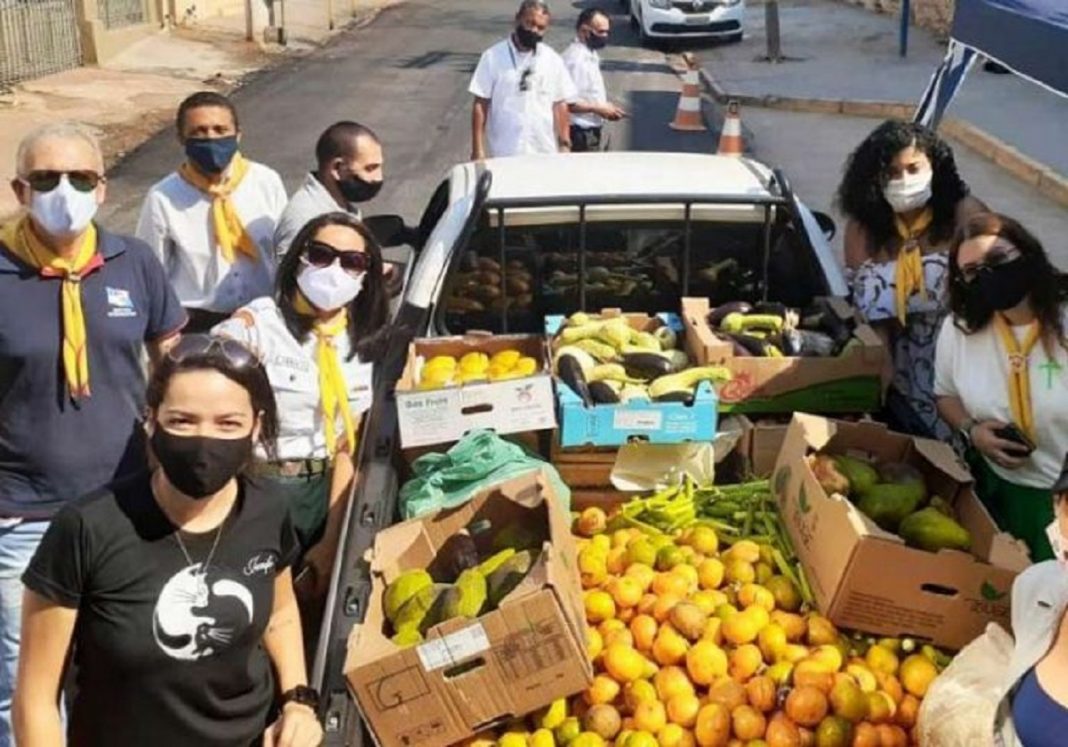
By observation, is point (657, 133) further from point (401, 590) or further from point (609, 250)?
point (401, 590)

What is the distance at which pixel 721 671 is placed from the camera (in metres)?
3.79

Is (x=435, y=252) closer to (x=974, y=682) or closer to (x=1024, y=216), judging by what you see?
(x=974, y=682)

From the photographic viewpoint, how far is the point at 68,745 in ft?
10.2

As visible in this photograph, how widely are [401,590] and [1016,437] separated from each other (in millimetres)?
2109

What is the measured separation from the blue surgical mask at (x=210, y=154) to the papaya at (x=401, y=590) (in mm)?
2357

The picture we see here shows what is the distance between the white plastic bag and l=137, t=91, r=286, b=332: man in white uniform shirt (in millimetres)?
3212

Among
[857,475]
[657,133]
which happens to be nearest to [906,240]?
[857,475]

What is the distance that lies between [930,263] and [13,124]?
50.9ft

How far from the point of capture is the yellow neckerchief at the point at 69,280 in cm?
388

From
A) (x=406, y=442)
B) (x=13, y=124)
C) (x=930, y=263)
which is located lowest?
(x=13, y=124)

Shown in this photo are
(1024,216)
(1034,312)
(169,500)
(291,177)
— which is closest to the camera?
(169,500)

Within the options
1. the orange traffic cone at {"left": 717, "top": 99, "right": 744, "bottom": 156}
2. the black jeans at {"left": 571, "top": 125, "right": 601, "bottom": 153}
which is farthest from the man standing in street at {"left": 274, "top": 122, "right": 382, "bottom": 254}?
the orange traffic cone at {"left": 717, "top": 99, "right": 744, "bottom": 156}

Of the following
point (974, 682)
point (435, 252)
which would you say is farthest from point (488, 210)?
point (974, 682)

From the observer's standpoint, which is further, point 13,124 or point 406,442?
point 13,124
